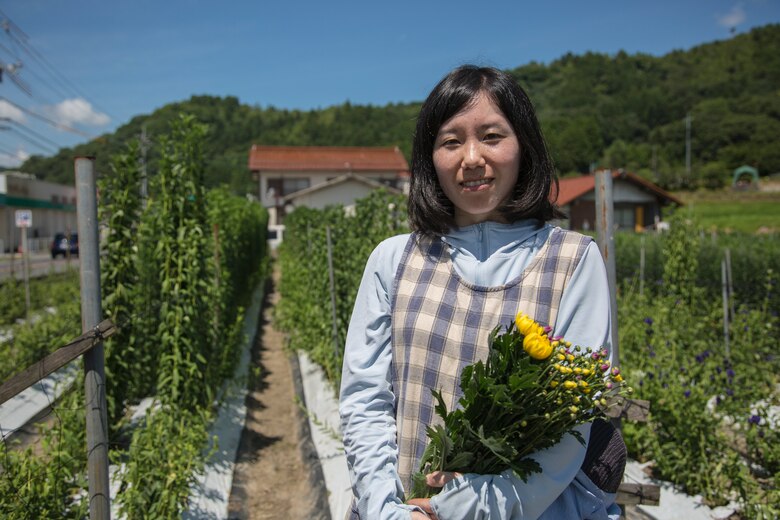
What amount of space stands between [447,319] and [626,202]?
98.8 ft

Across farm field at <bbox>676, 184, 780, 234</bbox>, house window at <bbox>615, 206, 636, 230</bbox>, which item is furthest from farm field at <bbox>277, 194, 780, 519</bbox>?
farm field at <bbox>676, 184, 780, 234</bbox>

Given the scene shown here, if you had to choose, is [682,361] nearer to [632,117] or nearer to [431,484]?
[431,484]

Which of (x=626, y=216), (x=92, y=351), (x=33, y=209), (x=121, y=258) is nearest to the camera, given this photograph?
(x=92, y=351)

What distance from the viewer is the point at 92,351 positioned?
246cm

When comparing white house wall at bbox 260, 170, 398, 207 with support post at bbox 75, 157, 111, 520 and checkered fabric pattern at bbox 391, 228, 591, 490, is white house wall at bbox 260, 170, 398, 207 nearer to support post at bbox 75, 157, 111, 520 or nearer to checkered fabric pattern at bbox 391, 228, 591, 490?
support post at bbox 75, 157, 111, 520

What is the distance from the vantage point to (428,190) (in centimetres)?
167

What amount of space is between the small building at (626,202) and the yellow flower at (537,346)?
85.8ft

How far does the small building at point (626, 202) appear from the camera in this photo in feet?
88.3

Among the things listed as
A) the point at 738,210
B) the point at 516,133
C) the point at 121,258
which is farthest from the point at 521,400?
the point at 738,210

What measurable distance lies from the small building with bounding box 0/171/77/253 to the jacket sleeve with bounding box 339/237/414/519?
3588 cm

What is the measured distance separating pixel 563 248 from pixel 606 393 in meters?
0.37

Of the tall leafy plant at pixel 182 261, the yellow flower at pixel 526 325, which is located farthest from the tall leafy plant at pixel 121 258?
the yellow flower at pixel 526 325

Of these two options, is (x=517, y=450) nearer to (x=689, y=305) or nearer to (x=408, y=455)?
(x=408, y=455)

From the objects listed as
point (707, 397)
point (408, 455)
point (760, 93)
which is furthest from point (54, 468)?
point (760, 93)
